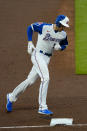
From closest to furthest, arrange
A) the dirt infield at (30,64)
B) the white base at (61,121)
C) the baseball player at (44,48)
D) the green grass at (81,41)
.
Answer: the white base at (61,121) < the baseball player at (44,48) < the dirt infield at (30,64) < the green grass at (81,41)

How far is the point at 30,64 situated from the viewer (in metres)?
10.3

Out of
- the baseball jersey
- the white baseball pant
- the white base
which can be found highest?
the baseball jersey

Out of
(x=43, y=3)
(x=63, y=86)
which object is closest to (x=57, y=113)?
(x=63, y=86)

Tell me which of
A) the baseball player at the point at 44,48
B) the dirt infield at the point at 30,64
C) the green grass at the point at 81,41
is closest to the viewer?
the baseball player at the point at 44,48

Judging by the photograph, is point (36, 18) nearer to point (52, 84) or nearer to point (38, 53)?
point (52, 84)

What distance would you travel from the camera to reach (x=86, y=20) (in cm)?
1003

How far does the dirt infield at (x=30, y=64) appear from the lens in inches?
314

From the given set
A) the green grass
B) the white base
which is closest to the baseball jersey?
the white base

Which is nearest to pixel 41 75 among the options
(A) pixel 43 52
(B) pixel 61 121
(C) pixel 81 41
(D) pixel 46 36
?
(A) pixel 43 52

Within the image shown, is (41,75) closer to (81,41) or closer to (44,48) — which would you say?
(44,48)

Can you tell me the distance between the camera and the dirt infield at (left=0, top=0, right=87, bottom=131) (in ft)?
26.1

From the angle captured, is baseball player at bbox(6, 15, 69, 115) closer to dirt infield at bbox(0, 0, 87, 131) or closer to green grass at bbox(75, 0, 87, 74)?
dirt infield at bbox(0, 0, 87, 131)

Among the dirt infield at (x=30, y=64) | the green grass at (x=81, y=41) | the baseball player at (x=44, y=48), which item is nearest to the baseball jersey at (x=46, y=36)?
the baseball player at (x=44, y=48)

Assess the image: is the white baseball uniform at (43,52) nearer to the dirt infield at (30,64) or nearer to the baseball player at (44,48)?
the baseball player at (44,48)
